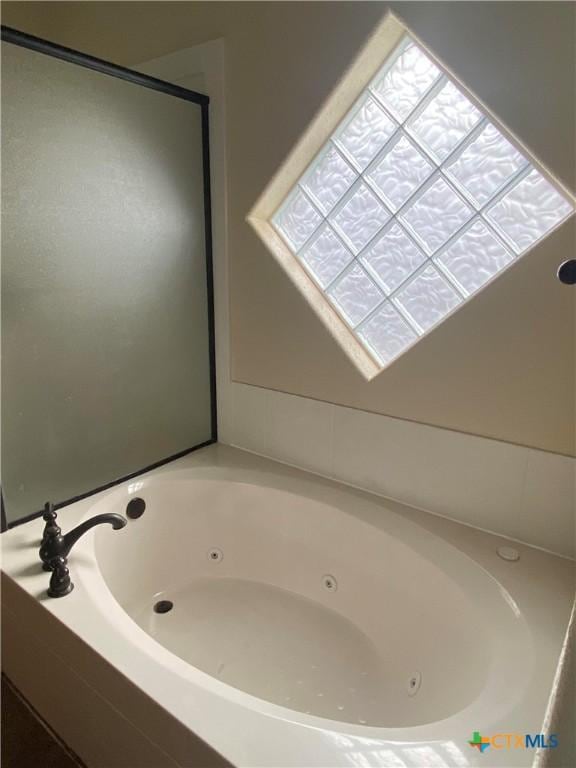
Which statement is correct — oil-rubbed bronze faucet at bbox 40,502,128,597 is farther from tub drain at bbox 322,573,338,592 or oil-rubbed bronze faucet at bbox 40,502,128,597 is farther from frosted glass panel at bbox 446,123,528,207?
frosted glass panel at bbox 446,123,528,207

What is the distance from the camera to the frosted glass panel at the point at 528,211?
4.08ft

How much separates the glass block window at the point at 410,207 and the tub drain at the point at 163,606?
118cm

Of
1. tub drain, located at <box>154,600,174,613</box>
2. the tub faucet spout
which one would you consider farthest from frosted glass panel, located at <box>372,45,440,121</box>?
tub drain, located at <box>154,600,174,613</box>

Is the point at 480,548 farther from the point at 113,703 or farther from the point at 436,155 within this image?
the point at 436,155

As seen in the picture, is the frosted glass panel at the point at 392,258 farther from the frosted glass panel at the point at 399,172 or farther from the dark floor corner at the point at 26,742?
the dark floor corner at the point at 26,742

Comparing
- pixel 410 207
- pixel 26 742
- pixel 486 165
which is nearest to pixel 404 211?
pixel 410 207

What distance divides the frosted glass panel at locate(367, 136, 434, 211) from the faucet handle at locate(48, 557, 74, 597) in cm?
142

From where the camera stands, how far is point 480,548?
137cm

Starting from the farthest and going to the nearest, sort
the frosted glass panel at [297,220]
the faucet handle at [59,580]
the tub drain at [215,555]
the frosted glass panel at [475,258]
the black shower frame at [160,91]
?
the tub drain at [215,555] < the frosted glass panel at [297,220] < the frosted glass panel at [475,258] < the black shower frame at [160,91] < the faucet handle at [59,580]

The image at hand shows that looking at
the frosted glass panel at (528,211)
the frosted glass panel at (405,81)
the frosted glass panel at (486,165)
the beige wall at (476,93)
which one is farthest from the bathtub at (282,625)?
the frosted glass panel at (405,81)

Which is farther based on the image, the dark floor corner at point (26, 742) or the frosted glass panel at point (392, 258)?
the frosted glass panel at point (392, 258)

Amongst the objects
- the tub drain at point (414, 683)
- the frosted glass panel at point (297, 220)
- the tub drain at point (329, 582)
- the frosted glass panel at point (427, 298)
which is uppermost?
the frosted glass panel at point (297, 220)

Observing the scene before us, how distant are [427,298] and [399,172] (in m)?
0.41

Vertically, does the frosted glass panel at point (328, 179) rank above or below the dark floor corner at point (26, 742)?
above
